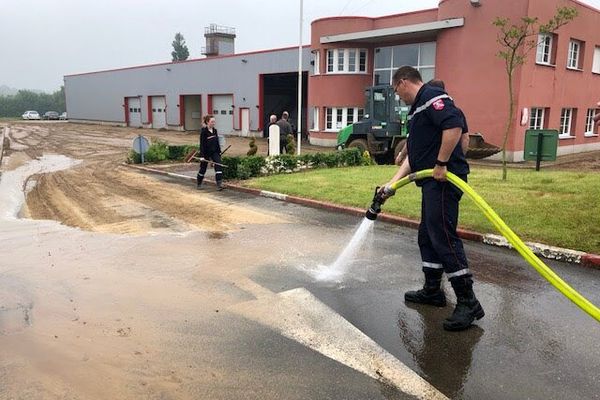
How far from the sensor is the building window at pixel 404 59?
2497 cm

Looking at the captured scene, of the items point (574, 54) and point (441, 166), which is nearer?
point (441, 166)

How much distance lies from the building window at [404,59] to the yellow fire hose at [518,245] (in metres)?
21.1

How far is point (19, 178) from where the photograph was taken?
1545 cm

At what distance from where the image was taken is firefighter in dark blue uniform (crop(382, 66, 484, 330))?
14.0 feet

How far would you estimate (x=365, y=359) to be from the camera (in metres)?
3.80

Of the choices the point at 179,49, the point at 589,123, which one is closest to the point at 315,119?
the point at 589,123

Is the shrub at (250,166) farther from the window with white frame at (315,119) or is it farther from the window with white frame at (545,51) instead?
the window with white frame at (315,119)

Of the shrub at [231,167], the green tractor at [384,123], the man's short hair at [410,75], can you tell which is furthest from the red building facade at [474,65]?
the man's short hair at [410,75]

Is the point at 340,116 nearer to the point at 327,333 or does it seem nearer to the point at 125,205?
the point at 125,205

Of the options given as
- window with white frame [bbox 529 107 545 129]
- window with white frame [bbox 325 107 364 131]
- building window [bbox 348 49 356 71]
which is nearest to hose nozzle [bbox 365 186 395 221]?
window with white frame [bbox 529 107 545 129]

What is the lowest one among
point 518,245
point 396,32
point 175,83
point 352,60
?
point 518,245

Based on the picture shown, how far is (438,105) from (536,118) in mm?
20620

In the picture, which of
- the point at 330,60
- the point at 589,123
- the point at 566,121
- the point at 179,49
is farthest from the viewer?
the point at 179,49

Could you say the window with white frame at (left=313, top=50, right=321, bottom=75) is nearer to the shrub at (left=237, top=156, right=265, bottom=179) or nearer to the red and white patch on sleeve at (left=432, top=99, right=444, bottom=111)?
the shrub at (left=237, top=156, right=265, bottom=179)
